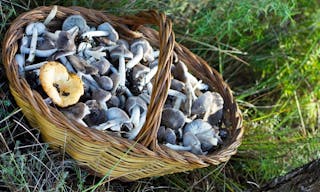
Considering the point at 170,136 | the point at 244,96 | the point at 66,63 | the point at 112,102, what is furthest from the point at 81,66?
the point at 244,96

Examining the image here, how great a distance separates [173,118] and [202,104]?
0.15 metres

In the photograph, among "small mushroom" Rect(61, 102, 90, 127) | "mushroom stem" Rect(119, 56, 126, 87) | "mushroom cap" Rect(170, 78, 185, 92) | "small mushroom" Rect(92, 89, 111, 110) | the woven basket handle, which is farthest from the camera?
"mushroom cap" Rect(170, 78, 185, 92)

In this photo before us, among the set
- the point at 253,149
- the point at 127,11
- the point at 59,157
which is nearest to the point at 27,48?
the point at 59,157

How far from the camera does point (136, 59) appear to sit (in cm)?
183

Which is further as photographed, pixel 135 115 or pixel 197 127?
pixel 197 127

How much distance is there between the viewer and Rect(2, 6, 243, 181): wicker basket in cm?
147

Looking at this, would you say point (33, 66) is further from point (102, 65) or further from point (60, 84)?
point (102, 65)

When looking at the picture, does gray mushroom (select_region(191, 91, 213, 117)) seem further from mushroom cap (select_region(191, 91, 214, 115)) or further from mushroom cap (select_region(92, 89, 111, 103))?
mushroom cap (select_region(92, 89, 111, 103))

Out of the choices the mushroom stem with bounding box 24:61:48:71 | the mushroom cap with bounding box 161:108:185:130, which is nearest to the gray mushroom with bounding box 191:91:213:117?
the mushroom cap with bounding box 161:108:185:130

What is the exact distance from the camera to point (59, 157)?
1.72 m

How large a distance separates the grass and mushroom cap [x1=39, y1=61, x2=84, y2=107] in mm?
147

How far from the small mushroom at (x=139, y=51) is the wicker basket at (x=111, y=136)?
5 centimetres

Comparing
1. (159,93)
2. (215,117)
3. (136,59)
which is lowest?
(215,117)

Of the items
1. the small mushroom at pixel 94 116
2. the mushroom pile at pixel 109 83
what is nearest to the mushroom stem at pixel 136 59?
the mushroom pile at pixel 109 83
